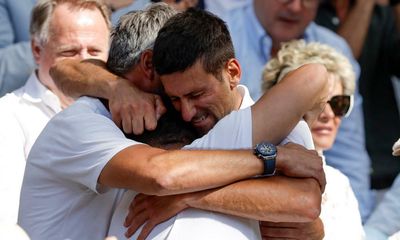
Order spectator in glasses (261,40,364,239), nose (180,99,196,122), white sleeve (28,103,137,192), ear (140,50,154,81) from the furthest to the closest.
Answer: spectator in glasses (261,40,364,239), ear (140,50,154,81), nose (180,99,196,122), white sleeve (28,103,137,192)

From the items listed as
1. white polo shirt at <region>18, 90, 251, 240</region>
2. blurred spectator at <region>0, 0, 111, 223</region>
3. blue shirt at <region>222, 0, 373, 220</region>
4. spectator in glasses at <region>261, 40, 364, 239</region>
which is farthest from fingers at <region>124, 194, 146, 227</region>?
blue shirt at <region>222, 0, 373, 220</region>

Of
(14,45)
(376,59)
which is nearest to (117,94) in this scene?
(14,45)

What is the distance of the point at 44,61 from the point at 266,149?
6.70 feet

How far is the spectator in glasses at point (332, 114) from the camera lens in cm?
482

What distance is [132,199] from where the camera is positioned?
398cm

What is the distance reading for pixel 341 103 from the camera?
18.4 ft

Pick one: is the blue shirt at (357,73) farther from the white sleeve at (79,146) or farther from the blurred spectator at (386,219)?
the white sleeve at (79,146)

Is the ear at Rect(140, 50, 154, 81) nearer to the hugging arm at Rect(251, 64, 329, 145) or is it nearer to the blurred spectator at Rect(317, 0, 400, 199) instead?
the hugging arm at Rect(251, 64, 329, 145)

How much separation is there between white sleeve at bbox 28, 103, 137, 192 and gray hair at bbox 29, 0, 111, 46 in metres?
1.56

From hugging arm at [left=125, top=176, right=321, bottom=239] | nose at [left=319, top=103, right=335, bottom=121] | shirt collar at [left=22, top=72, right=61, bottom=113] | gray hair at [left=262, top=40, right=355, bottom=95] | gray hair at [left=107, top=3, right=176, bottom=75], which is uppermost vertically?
gray hair at [left=107, top=3, right=176, bottom=75]

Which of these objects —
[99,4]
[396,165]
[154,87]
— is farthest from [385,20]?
[154,87]

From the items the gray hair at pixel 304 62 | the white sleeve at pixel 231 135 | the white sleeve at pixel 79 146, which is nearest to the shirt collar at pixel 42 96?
the gray hair at pixel 304 62

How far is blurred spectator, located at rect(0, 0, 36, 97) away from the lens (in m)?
5.89

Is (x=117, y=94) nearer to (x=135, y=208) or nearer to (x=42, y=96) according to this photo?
(x=135, y=208)
